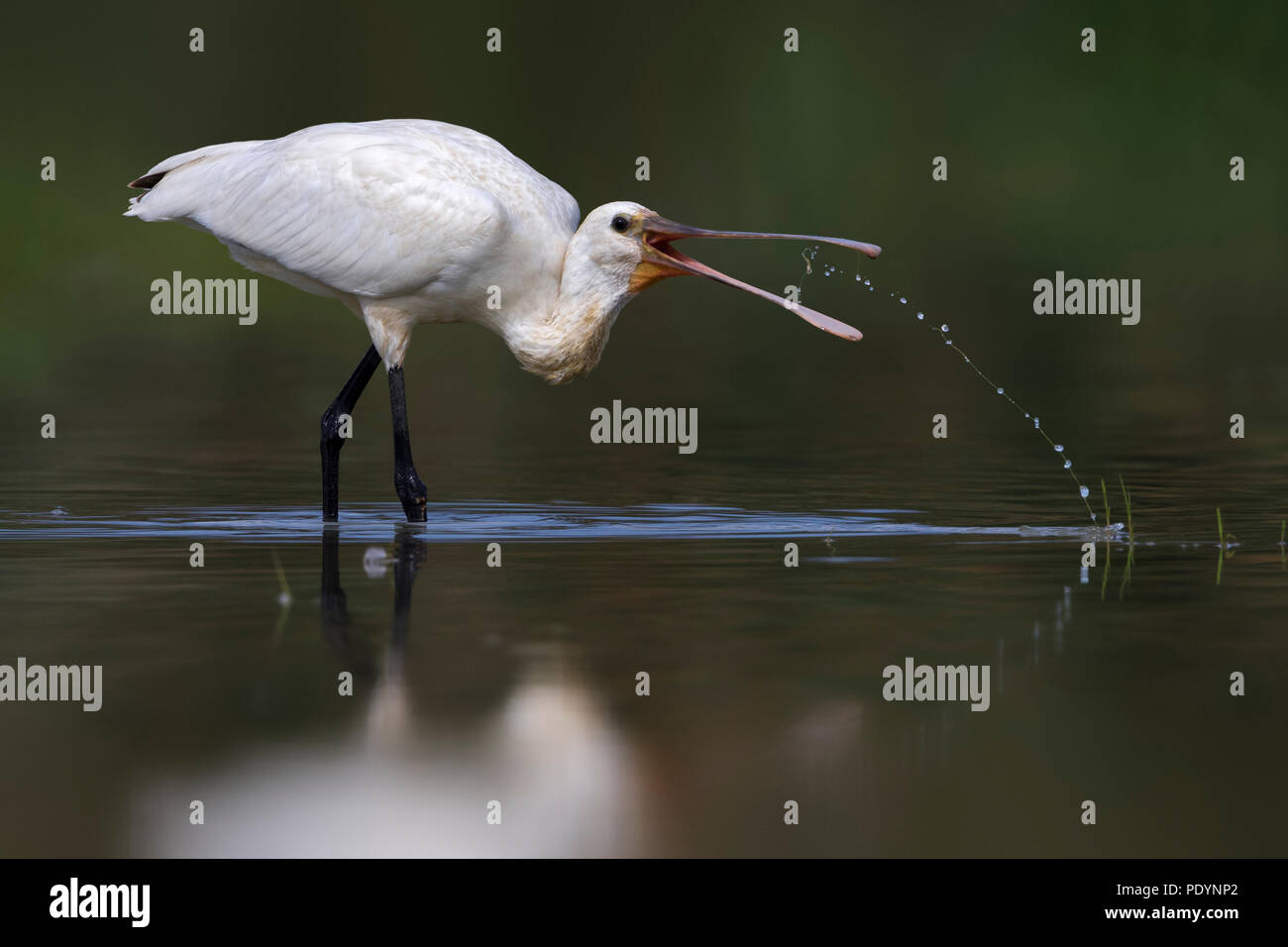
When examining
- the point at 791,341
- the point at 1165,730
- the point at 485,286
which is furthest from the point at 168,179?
the point at 791,341

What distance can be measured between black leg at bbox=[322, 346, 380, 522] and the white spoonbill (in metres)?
0.01

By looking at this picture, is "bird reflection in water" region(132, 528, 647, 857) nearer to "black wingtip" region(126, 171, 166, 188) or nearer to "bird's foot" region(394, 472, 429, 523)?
"bird's foot" region(394, 472, 429, 523)

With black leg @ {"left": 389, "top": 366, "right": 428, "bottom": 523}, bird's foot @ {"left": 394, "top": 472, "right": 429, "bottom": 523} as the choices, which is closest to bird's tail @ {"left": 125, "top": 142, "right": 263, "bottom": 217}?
black leg @ {"left": 389, "top": 366, "right": 428, "bottom": 523}

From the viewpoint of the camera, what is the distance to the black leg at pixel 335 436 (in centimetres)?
1198

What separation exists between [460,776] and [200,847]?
80 cm

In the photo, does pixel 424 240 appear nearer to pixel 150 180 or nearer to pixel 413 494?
pixel 413 494

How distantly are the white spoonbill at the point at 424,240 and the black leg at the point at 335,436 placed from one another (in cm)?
1

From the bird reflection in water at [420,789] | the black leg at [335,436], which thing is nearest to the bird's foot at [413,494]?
the black leg at [335,436]

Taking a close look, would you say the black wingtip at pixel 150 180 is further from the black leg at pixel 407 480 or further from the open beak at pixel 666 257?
the open beak at pixel 666 257

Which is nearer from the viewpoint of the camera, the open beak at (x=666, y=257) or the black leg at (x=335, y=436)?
the open beak at (x=666, y=257)

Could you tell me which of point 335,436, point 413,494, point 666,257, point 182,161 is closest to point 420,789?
point 413,494

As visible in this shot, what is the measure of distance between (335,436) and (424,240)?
1.21 m

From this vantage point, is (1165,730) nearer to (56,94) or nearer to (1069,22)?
(56,94)

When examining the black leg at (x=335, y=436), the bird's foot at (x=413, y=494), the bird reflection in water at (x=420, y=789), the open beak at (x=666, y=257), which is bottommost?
the bird reflection in water at (x=420, y=789)
